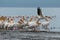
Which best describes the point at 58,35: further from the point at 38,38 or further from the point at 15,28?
the point at 15,28

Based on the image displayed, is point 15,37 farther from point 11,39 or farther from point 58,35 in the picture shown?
point 58,35

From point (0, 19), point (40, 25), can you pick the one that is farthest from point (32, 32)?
point (0, 19)

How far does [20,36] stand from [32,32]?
63 centimetres

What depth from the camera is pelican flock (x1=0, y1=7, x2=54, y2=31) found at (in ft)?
68.8

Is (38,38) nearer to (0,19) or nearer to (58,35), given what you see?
(58,35)

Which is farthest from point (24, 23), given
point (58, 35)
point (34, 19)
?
point (58, 35)

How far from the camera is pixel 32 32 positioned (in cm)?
2073

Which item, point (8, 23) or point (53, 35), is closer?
point (53, 35)

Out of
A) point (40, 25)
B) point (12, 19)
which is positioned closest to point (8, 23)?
point (12, 19)

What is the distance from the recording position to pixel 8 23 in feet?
70.7

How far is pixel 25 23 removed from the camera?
832 inches

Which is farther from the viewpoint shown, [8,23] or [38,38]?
[8,23]

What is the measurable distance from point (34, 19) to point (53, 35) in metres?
1.53

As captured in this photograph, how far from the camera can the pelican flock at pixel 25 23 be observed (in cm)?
2097
